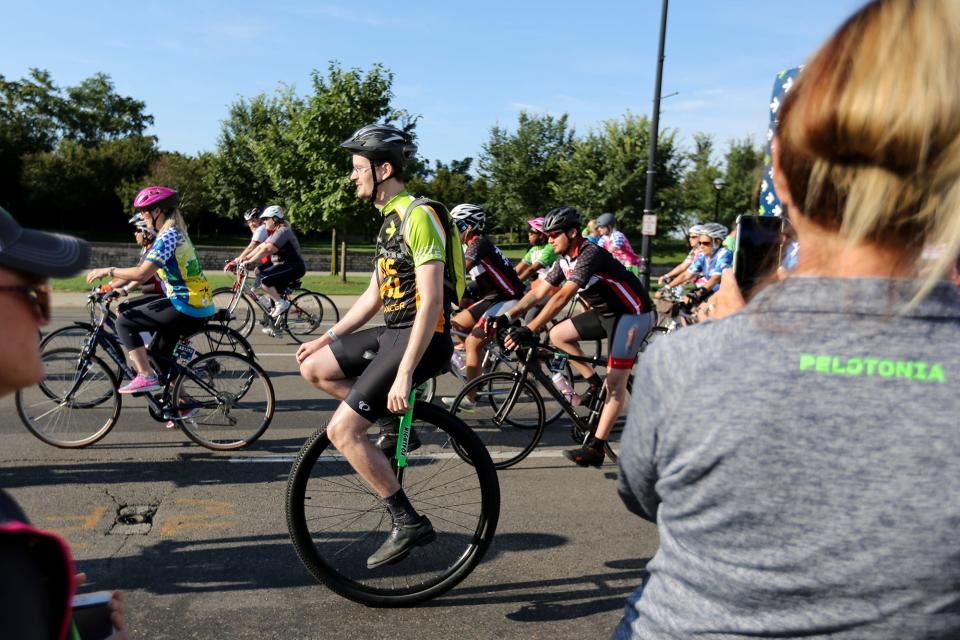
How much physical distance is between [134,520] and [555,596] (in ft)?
8.36

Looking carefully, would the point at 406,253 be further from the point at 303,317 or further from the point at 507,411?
the point at 303,317

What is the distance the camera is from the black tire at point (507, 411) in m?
6.13

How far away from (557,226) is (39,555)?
503 cm

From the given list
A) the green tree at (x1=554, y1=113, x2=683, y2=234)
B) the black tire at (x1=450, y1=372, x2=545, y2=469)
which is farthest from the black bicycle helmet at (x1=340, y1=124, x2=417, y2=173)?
the green tree at (x1=554, y1=113, x2=683, y2=234)

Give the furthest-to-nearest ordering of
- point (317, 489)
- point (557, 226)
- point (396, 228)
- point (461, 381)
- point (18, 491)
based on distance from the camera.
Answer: point (461, 381) → point (557, 226) → point (18, 491) → point (317, 489) → point (396, 228)

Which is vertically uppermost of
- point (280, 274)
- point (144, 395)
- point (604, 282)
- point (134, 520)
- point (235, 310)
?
point (604, 282)

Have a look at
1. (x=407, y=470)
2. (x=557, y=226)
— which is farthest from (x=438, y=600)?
(x=557, y=226)

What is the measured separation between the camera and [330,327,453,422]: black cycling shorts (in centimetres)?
349

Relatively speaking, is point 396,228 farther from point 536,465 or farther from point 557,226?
point 536,465

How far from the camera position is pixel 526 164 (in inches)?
2242

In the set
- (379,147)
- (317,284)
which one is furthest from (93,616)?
(317,284)

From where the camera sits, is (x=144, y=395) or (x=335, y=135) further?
(x=335, y=135)

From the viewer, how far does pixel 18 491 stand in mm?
5027

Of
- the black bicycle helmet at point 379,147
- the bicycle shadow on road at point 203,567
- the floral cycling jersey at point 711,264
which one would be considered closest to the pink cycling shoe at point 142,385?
the bicycle shadow on road at point 203,567
